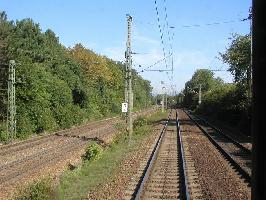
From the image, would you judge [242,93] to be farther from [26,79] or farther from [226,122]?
[26,79]

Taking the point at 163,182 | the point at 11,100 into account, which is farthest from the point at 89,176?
the point at 11,100

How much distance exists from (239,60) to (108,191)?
115 ft

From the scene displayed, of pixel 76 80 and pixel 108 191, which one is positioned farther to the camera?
pixel 76 80

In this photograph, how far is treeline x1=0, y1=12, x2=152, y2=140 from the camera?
3881 cm

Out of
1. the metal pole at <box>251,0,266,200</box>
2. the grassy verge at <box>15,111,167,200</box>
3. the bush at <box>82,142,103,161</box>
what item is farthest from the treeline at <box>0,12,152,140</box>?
the metal pole at <box>251,0,266,200</box>

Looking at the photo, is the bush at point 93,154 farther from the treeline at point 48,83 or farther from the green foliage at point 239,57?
the green foliage at point 239,57

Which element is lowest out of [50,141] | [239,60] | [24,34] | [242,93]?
[50,141]

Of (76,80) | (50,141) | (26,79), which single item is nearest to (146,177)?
(50,141)

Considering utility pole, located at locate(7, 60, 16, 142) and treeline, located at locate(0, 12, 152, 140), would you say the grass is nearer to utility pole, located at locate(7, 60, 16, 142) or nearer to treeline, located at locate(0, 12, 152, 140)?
utility pole, located at locate(7, 60, 16, 142)

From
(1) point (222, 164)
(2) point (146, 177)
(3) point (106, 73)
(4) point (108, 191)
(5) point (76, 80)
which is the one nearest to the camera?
(4) point (108, 191)

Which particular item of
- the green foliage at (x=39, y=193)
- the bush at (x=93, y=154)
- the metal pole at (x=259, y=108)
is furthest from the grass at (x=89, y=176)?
the metal pole at (x=259, y=108)

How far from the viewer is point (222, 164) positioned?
19.6 metres

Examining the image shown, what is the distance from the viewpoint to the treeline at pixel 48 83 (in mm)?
38812

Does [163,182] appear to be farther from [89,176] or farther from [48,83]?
[48,83]
